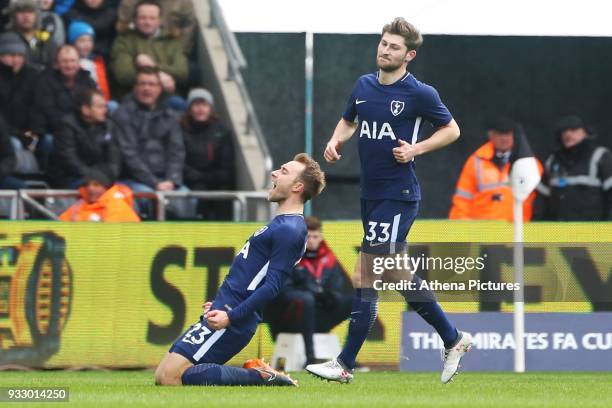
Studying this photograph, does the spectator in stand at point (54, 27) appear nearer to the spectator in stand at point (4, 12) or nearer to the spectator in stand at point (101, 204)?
the spectator in stand at point (4, 12)

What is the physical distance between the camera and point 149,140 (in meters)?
18.2

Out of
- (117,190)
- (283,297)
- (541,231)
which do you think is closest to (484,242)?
(541,231)

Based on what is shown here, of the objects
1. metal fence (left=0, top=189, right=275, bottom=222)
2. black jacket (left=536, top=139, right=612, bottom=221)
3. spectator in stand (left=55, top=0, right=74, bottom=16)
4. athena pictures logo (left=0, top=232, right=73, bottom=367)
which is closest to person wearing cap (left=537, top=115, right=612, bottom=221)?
black jacket (left=536, top=139, right=612, bottom=221)

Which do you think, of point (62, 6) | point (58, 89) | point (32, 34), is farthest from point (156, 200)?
point (62, 6)

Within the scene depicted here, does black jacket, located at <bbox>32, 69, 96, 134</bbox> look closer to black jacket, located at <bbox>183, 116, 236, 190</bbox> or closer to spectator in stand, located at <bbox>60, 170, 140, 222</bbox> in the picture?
black jacket, located at <bbox>183, 116, 236, 190</bbox>

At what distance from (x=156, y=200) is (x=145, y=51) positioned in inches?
95.2

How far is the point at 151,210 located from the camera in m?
17.8

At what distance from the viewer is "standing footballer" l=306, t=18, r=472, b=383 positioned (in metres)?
11.6

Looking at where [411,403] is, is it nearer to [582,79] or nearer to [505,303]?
[505,303]

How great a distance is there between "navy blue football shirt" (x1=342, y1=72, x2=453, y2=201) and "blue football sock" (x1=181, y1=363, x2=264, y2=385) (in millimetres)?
1449

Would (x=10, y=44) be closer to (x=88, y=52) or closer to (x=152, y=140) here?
(x=88, y=52)

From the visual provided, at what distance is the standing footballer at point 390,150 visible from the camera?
38.0 ft

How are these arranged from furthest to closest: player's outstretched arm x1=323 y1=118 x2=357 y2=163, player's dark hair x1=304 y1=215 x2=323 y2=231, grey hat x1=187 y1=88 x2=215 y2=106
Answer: grey hat x1=187 y1=88 x2=215 y2=106 → player's dark hair x1=304 y1=215 x2=323 y2=231 → player's outstretched arm x1=323 y1=118 x2=357 y2=163

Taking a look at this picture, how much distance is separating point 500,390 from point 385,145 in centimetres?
181
